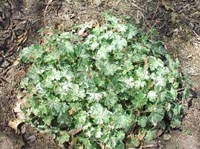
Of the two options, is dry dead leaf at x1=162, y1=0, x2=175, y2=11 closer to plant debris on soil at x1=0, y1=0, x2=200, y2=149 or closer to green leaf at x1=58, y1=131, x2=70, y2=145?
plant debris on soil at x1=0, y1=0, x2=200, y2=149

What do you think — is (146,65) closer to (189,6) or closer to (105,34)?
(105,34)

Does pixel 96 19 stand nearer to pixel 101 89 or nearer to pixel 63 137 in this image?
pixel 101 89

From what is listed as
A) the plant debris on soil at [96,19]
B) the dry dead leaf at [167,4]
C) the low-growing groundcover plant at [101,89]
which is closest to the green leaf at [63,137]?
the low-growing groundcover plant at [101,89]

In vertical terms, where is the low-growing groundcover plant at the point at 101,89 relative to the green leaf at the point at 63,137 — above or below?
above

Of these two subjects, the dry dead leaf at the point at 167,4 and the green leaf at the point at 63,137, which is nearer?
the green leaf at the point at 63,137

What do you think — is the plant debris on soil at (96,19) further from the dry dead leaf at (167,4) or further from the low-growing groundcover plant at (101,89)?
the low-growing groundcover plant at (101,89)

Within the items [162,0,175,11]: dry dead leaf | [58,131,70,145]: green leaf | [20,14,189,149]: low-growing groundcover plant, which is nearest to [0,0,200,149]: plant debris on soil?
[162,0,175,11]: dry dead leaf

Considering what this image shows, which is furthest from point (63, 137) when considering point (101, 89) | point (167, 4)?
point (167, 4)
